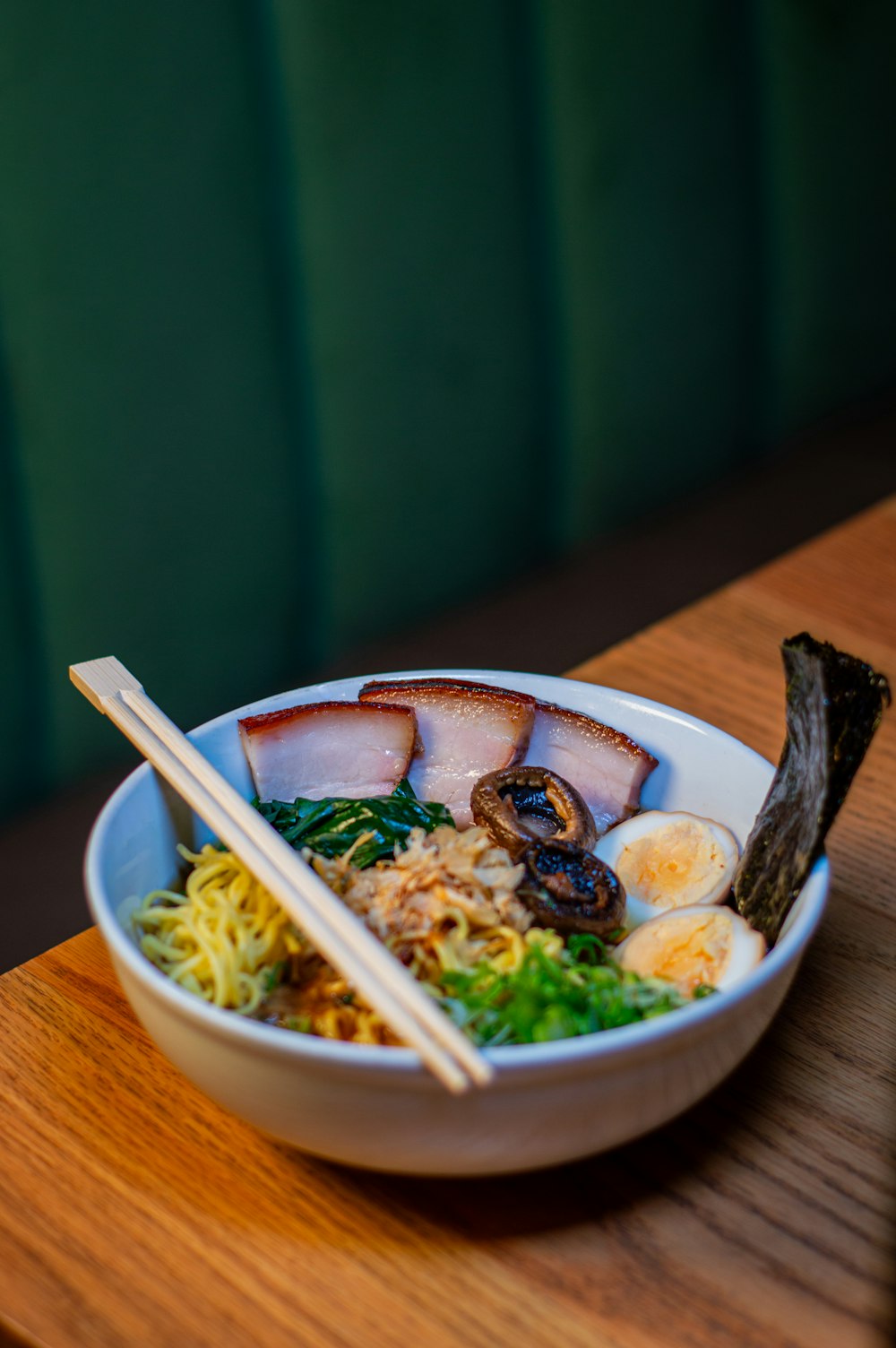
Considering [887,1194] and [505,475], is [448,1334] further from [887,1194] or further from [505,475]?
[505,475]

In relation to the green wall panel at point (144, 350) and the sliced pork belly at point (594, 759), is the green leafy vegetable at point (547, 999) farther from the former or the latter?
the green wall panel at point (144, 350)

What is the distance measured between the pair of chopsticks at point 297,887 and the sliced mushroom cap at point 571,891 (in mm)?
151

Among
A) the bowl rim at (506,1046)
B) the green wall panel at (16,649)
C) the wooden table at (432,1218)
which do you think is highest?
the bowl rim at (506,1046)

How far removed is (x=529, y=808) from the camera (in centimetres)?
108

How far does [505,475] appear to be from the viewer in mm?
2383

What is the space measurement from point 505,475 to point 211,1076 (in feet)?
5.70

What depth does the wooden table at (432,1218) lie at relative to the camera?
0.74m

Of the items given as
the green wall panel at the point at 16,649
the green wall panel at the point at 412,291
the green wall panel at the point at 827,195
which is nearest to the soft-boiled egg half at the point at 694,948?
the green wall panel at the point at 16,649

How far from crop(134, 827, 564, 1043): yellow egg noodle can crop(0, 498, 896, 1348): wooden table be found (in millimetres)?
101

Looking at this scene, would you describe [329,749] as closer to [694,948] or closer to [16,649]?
[694,948]

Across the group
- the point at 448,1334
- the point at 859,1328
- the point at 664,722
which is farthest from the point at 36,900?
the point at 859,1328

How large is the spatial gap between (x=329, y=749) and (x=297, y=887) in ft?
0.87

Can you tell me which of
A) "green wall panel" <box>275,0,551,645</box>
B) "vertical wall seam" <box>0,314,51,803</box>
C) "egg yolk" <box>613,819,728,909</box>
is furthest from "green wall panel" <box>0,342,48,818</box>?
"egg yolk" <box>613,819,728,909</box>

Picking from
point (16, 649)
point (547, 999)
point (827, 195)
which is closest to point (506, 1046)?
point (547, 999)
